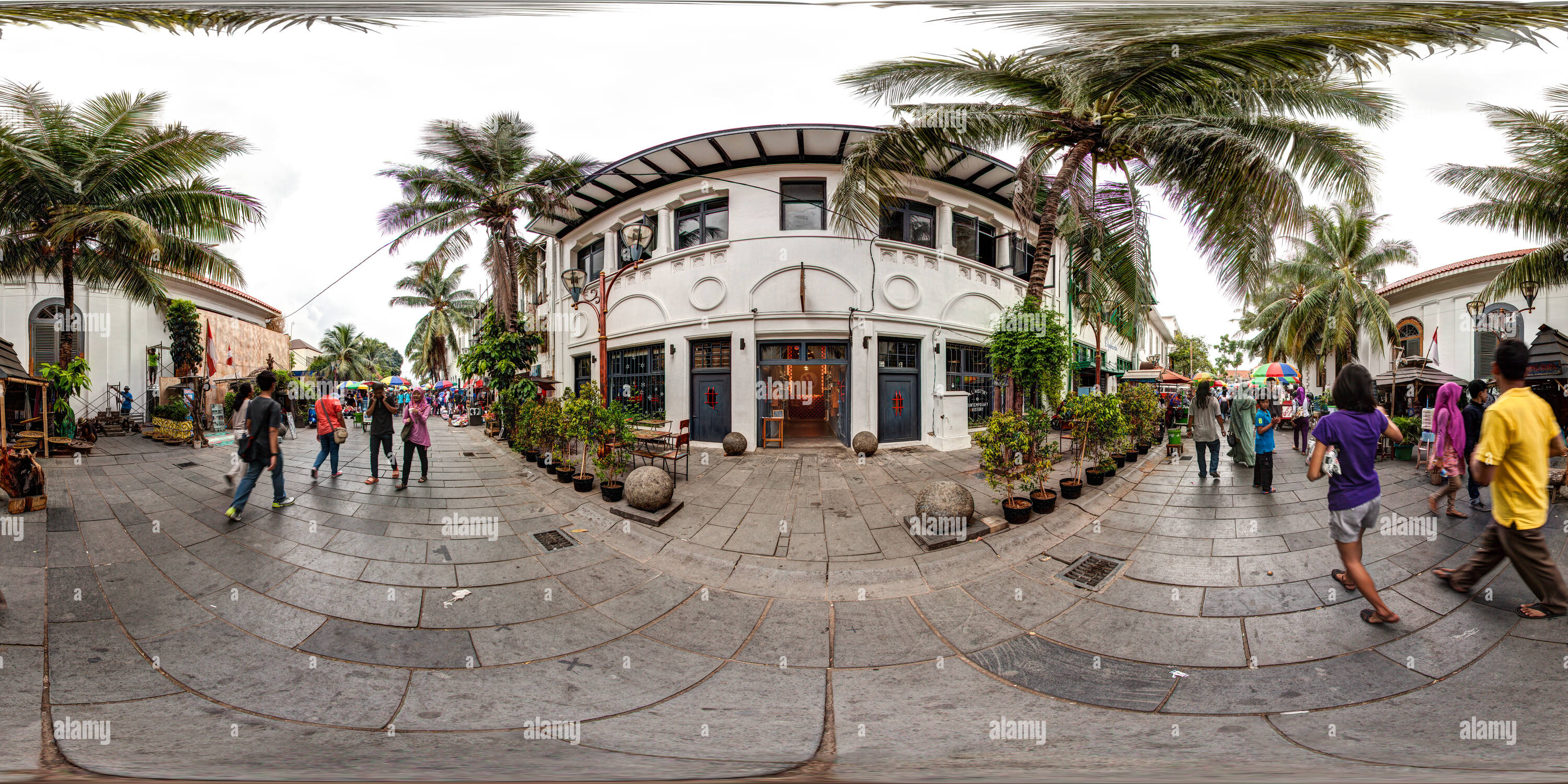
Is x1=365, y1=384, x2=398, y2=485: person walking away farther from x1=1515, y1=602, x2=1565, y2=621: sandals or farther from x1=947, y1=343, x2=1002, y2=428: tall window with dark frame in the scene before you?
x1=947, y1=343, x2=1002, y2=428: tall window with dark frame

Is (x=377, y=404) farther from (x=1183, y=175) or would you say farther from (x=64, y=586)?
(x=1183, y=175)

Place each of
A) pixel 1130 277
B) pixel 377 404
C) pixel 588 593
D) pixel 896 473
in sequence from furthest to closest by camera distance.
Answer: pixel 1130 277
pixel 896 473
pixel 377 404
pixel 588 593

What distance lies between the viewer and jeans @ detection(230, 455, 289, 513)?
Answer: 1.80m

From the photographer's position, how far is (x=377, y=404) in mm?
2492

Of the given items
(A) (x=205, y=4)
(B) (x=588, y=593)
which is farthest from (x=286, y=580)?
(A) (x=205, y=4)

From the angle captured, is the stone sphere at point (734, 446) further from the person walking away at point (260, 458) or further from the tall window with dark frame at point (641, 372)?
the person walking away at point (260, 458)

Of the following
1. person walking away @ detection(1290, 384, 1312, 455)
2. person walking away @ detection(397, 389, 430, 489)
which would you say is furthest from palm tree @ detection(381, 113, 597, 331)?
person walking away @ detection(1290, 384, 1312, 455)

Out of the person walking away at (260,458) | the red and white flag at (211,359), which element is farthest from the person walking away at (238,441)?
the red and white flag at (211,359)

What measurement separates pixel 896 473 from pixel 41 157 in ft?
13.9

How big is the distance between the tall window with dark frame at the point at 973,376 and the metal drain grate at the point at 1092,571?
4.53 m

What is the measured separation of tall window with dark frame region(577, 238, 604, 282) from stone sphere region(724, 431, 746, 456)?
12.1 feet

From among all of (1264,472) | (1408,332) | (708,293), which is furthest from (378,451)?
(1408,332)

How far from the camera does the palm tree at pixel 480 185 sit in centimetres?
188

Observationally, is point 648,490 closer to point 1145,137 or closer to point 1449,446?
point 1145,137
